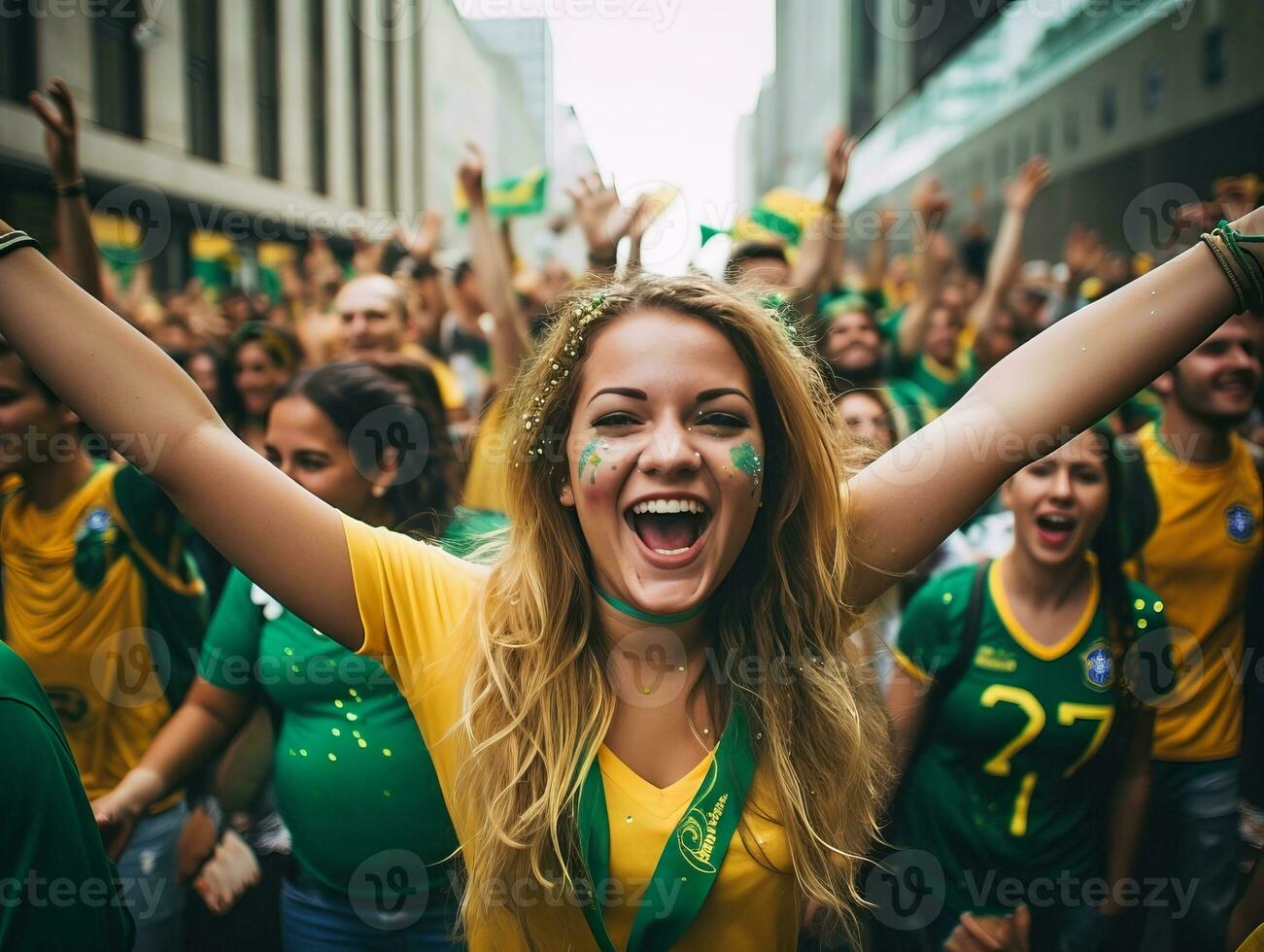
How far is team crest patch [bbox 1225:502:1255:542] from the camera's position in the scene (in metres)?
2.89

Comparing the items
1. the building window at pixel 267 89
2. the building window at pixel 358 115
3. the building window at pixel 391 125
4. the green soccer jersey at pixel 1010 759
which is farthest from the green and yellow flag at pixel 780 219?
the building window at pixel 391 125

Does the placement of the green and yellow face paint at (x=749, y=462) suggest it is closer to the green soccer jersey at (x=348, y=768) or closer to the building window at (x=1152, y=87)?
the green soccer jersey at (x=348, y=768)

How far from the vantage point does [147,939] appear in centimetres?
243

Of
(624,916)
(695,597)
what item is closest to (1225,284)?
(695,597)

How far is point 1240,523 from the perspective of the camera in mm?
2912

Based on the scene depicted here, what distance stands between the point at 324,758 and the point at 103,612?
1056 mm

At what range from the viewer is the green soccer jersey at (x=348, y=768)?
80.7 inches

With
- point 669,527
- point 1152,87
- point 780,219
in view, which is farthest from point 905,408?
point 1152,87

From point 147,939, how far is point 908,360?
169 inches

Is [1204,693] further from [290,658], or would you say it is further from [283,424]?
[283,424]

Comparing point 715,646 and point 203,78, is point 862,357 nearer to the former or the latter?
point 715,646

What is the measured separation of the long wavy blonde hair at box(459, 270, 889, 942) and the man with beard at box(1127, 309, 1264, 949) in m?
1.49

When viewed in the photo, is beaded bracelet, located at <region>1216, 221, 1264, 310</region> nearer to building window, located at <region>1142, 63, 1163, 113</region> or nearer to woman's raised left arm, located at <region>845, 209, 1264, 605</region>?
woman's raised left arm, located at <region>845, 209, 1264, 605</region>

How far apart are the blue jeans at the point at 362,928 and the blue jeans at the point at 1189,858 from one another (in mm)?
1866
